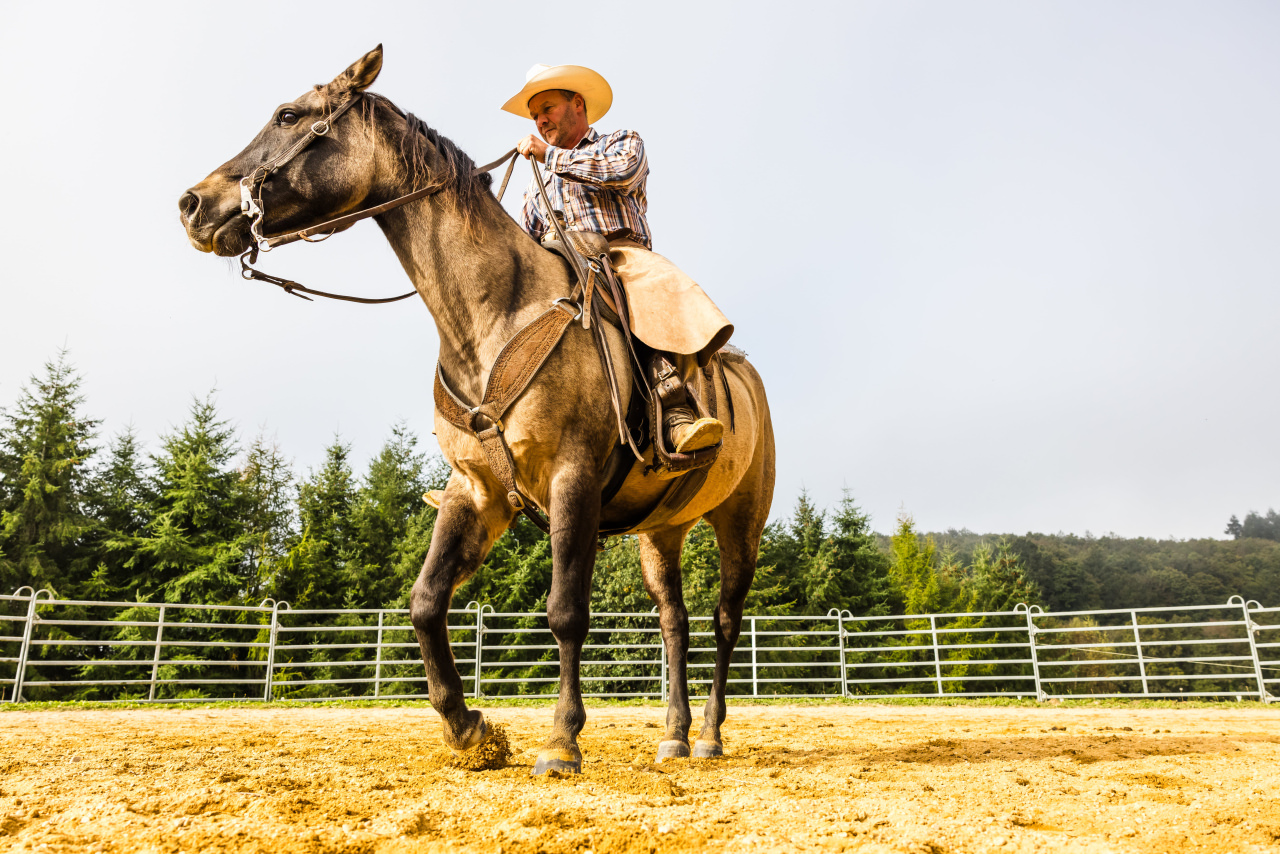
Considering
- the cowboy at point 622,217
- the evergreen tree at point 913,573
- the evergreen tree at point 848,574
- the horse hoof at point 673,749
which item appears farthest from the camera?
the evergreen tree at point 913,573

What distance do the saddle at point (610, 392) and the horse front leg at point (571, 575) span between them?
298 millimetres

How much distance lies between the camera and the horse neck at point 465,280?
3273mm

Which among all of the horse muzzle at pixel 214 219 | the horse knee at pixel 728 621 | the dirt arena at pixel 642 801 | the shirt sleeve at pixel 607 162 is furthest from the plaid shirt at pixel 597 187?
the dirt arena at pixel 642 801

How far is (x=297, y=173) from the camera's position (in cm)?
321

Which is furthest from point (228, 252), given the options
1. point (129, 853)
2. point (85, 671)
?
point (85, 671)

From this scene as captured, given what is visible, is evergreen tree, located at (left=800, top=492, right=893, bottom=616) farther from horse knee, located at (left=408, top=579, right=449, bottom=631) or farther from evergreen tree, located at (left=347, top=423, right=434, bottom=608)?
horse knee, located at (left=408, top=579, right=449, bottom=631)

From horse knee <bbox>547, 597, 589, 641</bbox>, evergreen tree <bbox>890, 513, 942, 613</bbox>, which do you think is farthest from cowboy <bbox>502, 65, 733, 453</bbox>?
evergreen tree <bbox>890, 513, 942, 613</bbox>

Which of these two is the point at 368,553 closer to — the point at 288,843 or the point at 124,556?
the point at 124,556

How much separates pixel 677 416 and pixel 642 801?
1711 mm

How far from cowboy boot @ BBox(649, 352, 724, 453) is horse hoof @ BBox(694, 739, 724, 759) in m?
1.98

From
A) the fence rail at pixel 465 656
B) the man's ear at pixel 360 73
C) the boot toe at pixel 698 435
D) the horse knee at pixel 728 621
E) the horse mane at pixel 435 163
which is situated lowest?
the fence rail at pixel 465 656

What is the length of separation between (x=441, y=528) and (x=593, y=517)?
0.79 m

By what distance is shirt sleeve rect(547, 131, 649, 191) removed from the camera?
3699 millimetres

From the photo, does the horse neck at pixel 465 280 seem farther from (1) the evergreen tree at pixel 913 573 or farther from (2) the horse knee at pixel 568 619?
(1) the evergreen tree at pixel 913 573
